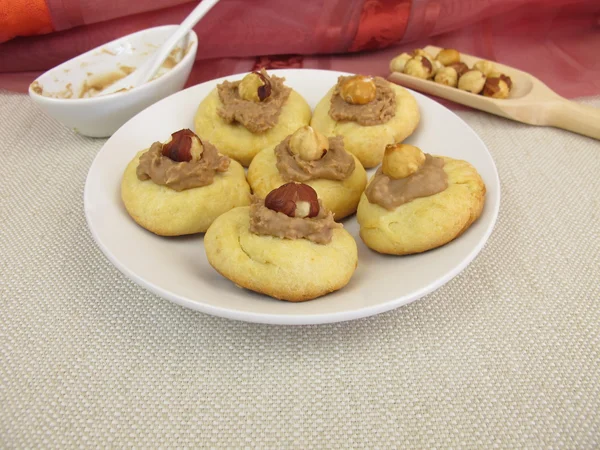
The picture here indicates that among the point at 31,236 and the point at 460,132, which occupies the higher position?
the point at 460,132

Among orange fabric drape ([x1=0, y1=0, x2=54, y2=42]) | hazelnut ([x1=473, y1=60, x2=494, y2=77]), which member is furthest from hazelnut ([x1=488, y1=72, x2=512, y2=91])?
orange fabric drape ([x1=0, y1=0, x2=54, y2=42])

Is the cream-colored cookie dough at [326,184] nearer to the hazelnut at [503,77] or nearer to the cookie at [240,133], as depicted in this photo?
the cookie at [240,133]

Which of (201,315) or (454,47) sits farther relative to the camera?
(454,47)

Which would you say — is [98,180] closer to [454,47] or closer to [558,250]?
[558,250]

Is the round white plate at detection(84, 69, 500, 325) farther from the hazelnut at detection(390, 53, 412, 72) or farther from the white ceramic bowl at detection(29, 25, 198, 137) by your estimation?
the hazelnut at detection(390, 53, 412, 72)

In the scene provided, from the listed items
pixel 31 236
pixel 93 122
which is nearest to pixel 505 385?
pixel 31 236

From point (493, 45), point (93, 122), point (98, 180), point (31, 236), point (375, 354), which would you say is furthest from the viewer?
point (493, 45)

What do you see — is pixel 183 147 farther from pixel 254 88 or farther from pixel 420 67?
pixel 420 67
